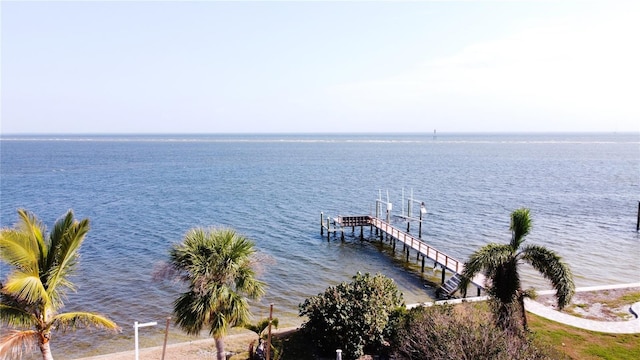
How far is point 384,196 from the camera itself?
199 feet

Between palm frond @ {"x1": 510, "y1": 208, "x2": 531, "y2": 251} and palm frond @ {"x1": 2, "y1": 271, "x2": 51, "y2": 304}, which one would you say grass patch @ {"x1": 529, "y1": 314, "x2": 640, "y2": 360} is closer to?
palm frond @ {"x1": 510, "y1": 208, "x2": 531, "y2": 251}

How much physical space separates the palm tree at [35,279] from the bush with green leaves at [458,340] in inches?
340

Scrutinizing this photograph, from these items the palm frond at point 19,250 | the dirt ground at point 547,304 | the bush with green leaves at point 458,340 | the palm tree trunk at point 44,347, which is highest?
the palm frond at point 19,250

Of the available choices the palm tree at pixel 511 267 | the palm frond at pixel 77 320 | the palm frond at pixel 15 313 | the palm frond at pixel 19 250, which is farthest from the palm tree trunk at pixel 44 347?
the palm tree at pixel 511 267

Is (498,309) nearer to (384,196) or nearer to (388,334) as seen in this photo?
(388,334)

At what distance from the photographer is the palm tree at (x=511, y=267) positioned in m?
14.9

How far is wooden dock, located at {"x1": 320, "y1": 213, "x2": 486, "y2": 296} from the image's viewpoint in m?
26.2

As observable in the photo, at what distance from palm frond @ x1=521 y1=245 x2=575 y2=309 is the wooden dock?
5.28 metres

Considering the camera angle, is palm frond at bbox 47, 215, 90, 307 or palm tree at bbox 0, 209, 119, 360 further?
palm frond at bbox 47, 215, 90, 307

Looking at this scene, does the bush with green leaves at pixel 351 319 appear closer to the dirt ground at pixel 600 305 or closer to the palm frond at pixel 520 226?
the palm frond at pixel 520 226

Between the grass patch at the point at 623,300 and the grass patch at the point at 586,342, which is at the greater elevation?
the grass patch at the point at 586,342

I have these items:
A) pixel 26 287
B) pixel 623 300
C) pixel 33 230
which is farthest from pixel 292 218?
pixel 26 287

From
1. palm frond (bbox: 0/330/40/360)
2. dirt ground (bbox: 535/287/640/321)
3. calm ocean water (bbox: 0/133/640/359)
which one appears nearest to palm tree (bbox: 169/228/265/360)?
palm frond (bbox: 0/330/40/360)

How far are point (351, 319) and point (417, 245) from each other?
→ 18.6 m
